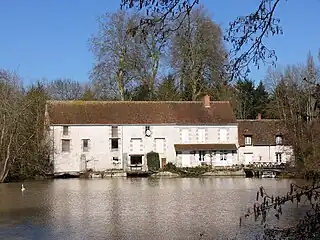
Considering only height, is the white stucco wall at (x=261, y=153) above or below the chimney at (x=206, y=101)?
below

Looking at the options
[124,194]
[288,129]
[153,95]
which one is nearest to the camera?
[124,194]

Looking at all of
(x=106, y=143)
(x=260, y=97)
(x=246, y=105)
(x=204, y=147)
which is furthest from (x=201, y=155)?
(x=246, y=105)

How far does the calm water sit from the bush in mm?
13081

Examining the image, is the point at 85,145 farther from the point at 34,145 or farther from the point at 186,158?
the point at 186,158

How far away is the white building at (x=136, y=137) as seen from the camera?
39.5m

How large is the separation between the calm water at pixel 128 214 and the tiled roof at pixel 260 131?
16003mm

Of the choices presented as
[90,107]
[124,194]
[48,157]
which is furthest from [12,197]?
[90,107]

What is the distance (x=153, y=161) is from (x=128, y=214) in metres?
22.2

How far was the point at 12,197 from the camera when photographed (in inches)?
922

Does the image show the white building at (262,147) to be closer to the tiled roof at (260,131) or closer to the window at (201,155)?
the tiled roof at (260,131)

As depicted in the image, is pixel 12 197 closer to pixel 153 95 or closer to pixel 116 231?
pixel 116 231

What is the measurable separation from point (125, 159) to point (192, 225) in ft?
84.4

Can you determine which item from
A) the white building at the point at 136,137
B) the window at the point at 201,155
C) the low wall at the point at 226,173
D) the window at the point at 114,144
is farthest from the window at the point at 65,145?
the low wall at the point at 226,173

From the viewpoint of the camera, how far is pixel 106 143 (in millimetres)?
39938
